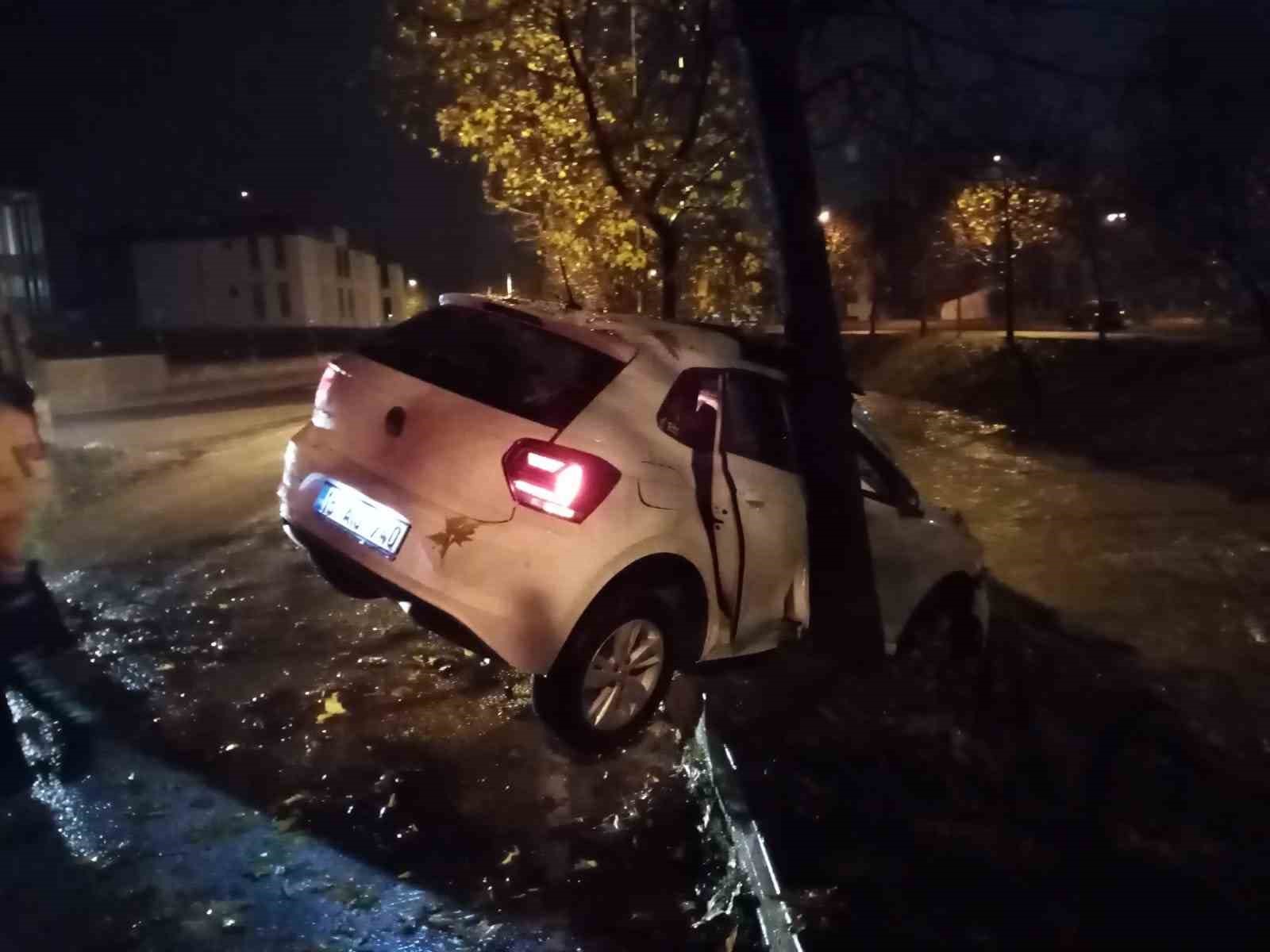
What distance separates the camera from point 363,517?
17.6ft

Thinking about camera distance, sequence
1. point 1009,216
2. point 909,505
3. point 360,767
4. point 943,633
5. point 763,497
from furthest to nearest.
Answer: point 1009,216 → point 943,633 → point 909,505 → point 763,497 → point 360,767

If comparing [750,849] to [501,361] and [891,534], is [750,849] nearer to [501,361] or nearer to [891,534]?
[501,361]

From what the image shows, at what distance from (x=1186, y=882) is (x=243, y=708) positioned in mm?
4039

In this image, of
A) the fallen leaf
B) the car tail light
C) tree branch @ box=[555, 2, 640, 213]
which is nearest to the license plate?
the car tail light

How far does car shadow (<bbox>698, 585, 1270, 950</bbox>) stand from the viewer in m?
3.90

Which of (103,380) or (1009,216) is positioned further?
(103,380)

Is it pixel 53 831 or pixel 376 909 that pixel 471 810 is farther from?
pixel 53 831

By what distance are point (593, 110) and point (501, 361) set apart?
21.2 feet

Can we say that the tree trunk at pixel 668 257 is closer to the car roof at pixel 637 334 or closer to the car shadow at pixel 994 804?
the car roof at pixel 637 334

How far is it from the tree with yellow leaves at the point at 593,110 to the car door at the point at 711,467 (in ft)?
15.3

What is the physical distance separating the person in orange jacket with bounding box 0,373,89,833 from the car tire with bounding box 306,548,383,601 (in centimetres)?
125

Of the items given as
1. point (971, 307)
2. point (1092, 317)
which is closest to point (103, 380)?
point (1092, 317)

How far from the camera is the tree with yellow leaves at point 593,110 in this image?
33.5 ft

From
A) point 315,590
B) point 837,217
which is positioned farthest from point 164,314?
point 315,590
